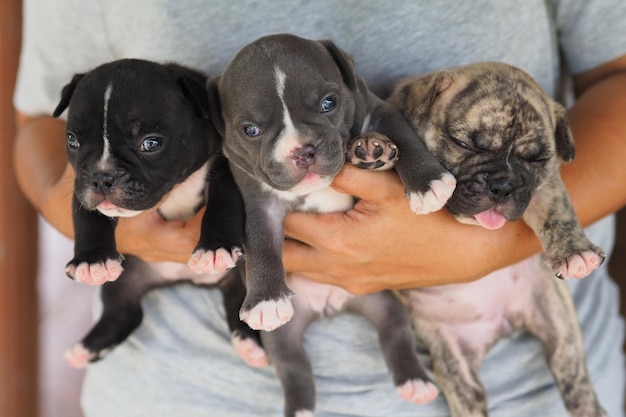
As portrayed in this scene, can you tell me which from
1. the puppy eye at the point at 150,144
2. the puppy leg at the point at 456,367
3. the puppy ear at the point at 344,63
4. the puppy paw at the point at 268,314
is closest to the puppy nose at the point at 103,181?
the puppy eye at the point at 150,144

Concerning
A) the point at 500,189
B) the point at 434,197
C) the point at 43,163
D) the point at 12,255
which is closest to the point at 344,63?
the point at 434,197

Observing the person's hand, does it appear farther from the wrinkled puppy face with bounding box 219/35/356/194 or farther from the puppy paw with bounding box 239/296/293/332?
the puppy paw with bounding box 239/296/293/332

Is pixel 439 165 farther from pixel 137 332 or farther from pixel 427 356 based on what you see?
pixel 137 332

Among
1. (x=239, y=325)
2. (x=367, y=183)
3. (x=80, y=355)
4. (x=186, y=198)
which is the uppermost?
(x=367, y=183)

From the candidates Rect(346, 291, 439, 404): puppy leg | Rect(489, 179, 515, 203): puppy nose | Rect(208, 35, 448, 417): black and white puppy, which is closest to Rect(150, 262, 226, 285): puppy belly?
Rect(208, 35, 448, 417): black and white puppy

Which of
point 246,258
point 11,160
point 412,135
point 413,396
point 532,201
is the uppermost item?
point 412,135

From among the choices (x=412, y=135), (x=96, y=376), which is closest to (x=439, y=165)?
(x=412, y=135)

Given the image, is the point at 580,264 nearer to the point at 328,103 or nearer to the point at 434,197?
the point at 434,197
